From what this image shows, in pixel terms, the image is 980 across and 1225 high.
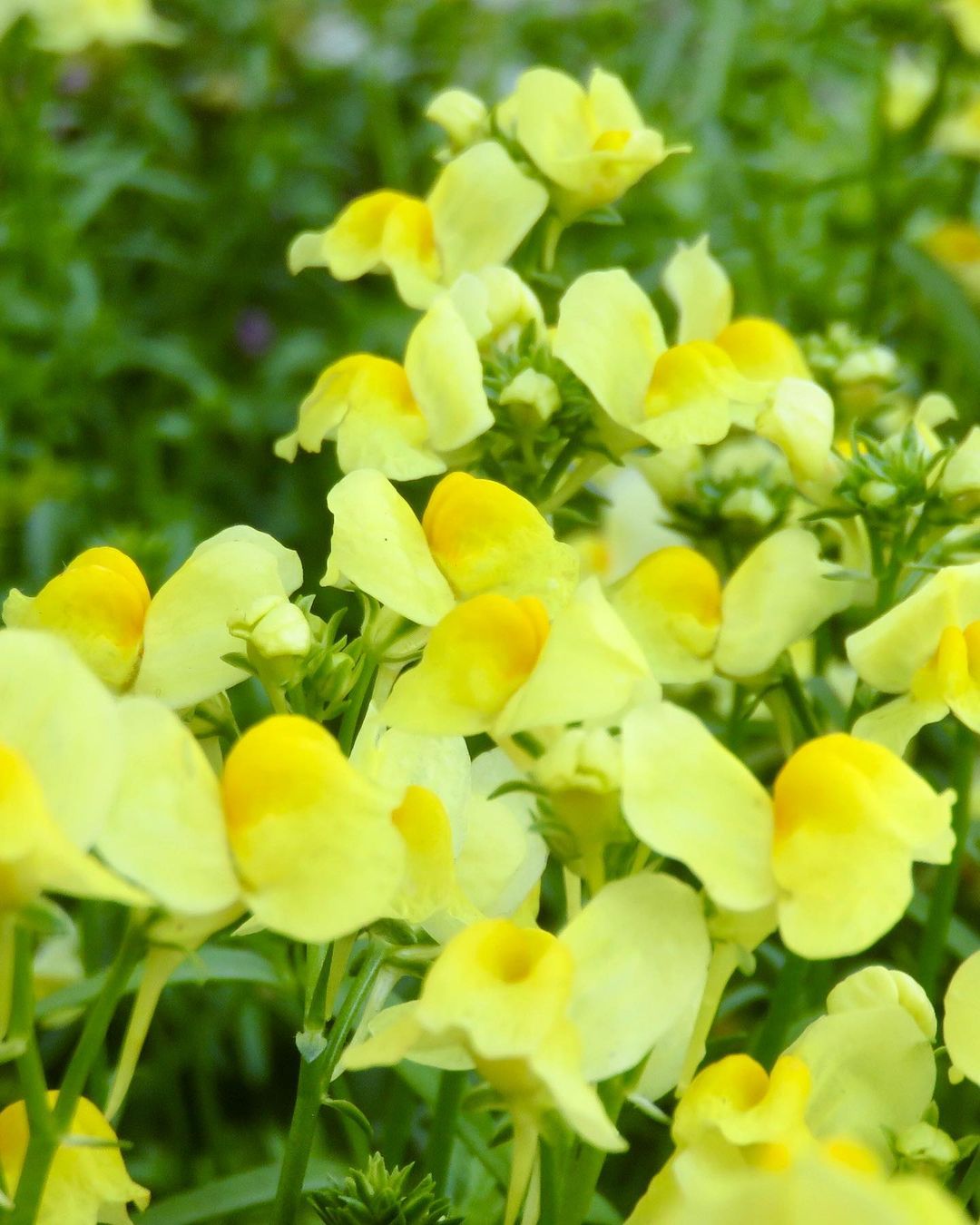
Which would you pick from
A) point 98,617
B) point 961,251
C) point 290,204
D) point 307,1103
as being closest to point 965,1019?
point 307,1103

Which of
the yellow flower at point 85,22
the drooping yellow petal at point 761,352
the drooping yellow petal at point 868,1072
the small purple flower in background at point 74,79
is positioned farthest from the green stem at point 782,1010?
the small purple flower in background at point 74,79

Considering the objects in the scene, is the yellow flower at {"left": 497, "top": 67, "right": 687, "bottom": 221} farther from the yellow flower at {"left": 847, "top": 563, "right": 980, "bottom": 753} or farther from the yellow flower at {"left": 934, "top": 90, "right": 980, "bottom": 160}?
the yellow flower at {"left": 934, "top": 90, "right": 980, "bottom": 160}

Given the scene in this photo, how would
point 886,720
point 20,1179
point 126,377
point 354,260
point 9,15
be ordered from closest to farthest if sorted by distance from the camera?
point 20,1179, point 886,720, point 354,260, point 9,15, point 126,377

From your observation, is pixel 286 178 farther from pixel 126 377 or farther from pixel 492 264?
pixel 492 264

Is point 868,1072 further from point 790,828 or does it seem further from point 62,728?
point 62,728

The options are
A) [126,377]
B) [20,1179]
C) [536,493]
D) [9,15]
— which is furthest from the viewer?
[126,377]

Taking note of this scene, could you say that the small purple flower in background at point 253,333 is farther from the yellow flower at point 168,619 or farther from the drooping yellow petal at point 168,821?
the drooping yellow petal at point 168,821

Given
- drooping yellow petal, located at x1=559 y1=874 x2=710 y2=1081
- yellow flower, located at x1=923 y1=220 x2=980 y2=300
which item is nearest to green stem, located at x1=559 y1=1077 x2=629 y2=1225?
drooping yellow petal, located at x1=559 y1=874 x2=710 y2=1081

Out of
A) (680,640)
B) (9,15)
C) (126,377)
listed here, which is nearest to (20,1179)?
(680,640)
